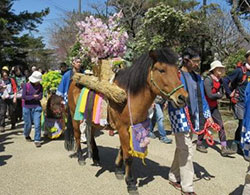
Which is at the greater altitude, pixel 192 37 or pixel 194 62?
pixel 192 37

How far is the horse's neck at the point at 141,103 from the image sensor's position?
3.30m

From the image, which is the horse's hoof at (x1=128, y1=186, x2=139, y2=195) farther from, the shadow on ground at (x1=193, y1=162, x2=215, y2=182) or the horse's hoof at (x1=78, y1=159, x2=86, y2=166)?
the horse's hoof at (x1=78, y1=159, x2=86, y2=166)

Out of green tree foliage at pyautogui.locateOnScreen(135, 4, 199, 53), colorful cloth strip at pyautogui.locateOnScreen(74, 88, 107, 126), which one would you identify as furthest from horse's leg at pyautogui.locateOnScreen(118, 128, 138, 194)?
green tree foliage at pyautogui.locateOnScreen(135, 4, 199, 53)

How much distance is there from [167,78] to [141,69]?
442 mm

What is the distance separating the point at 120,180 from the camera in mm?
3963

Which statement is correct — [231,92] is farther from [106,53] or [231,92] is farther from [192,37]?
[192,37]

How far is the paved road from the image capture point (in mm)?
3611

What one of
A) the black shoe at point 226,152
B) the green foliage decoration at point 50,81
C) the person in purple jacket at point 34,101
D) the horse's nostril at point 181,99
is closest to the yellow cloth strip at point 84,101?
the horse's nostril at point 181,99

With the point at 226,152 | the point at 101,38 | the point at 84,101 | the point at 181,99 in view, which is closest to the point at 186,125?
the point at 181,99

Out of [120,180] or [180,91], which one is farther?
[120,180]

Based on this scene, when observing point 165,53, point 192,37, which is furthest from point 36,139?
point 192,37

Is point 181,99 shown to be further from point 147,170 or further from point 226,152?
point 226,152

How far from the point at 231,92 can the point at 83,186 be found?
374cm

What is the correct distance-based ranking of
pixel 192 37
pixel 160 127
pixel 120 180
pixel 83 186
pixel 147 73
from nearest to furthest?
pixel 147 73 → pixel 83 186 → pixel 120 180 → pixel 160 127 → pixel 192 37
